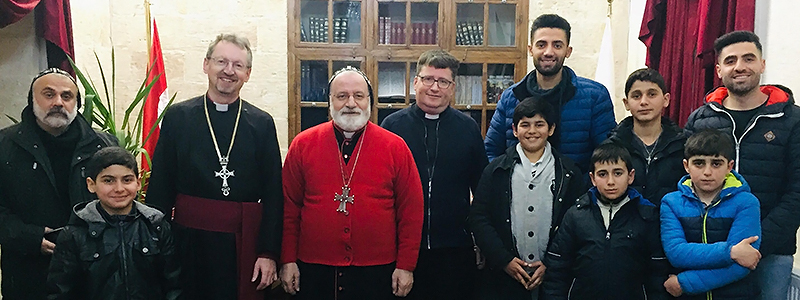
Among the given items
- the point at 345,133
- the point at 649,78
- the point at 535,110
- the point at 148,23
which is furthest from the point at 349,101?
the point at 148,23

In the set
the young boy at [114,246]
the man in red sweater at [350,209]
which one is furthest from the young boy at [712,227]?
the young boy at [114,246]

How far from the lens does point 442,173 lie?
88.1 inches

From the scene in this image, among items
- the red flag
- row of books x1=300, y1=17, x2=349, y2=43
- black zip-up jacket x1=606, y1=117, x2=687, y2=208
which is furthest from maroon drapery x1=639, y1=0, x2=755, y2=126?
the red flag

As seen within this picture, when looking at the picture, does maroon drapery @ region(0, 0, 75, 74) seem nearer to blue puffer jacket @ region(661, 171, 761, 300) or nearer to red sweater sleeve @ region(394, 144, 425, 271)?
red sweater sleeve @ region(394, 144, 425, 271)

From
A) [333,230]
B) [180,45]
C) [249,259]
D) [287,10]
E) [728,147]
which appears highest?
[287,10]

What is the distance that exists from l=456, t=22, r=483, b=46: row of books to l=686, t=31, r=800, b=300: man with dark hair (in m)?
2.27

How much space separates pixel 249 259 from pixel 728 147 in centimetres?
178

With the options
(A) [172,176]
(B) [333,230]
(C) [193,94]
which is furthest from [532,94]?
(C) [193,94]

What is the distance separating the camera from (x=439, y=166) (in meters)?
2.24

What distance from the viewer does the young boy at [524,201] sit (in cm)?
202

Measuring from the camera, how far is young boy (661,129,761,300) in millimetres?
1744

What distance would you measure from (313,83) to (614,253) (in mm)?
2873

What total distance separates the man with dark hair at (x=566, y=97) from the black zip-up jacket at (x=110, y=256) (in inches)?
64.1

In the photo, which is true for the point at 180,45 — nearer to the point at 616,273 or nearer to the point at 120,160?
the point at 120,160
